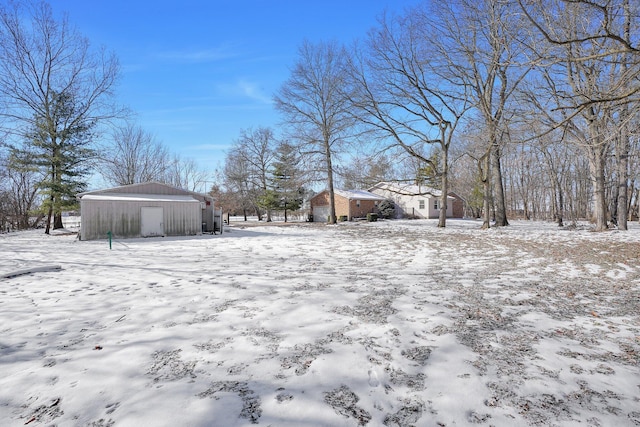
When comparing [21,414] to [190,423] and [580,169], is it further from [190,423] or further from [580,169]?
[580,169]

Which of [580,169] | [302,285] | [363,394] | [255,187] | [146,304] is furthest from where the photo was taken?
[255,187]

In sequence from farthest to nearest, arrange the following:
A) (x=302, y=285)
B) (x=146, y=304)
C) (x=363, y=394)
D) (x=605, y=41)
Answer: (x=605, y=41) → (x=302, y=285) → (x=146, y=304) → (x=363, y=394)

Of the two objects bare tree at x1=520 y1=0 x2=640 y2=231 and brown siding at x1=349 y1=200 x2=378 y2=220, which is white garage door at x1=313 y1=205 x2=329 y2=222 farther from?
bare tree at x1=520 y1=0 x2=640 y2=231

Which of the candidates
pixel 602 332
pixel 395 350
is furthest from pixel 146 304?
pixel 602 332

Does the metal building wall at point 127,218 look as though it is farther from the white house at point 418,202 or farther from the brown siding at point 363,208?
the white house at point 418,202

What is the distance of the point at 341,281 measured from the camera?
17.9 ft

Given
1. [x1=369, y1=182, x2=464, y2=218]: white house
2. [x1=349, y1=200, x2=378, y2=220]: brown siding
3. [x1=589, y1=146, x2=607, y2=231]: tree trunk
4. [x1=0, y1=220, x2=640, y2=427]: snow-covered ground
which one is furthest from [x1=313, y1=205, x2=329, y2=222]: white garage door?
[x1=0, y1=220, x2=640, y2=427]: snow-covered ground

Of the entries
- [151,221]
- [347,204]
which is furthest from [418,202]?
[151,221]

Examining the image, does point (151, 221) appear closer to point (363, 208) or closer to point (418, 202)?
point (363, 208)

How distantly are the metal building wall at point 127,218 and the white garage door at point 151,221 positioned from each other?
150 mm

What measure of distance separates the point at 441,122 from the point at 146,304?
19341mm

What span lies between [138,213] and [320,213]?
21803mm

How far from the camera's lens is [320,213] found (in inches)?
1391

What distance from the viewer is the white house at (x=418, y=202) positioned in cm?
3472
